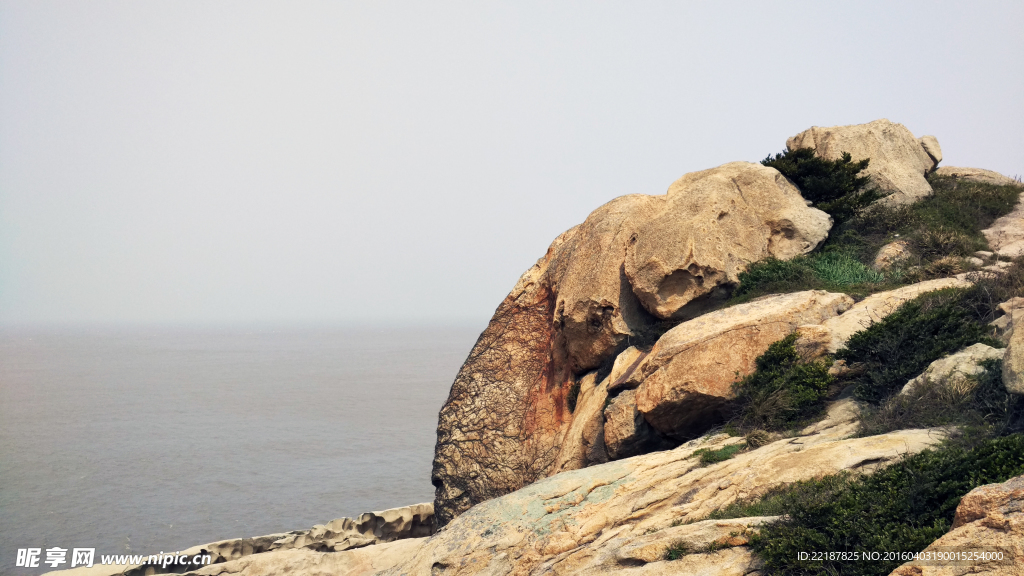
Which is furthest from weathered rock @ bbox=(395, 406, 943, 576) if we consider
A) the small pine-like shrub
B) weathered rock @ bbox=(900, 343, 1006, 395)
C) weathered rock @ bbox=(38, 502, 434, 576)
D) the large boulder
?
the small pine-like shrub

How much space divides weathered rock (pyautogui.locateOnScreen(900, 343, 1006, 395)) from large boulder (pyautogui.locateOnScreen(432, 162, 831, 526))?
591 centimetres

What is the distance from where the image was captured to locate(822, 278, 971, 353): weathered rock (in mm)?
12188

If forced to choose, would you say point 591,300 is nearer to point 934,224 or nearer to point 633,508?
point 633,508

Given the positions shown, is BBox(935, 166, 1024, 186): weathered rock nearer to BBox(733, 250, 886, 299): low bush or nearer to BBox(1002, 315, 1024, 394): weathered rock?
BBox(733, 250, 886, 299): low bush

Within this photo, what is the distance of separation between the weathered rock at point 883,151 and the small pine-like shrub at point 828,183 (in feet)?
5.53

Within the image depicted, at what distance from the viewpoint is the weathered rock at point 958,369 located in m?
9.32

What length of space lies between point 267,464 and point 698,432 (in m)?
34.6

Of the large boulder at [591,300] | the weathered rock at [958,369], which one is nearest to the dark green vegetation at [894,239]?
the large boulder at [591,300]

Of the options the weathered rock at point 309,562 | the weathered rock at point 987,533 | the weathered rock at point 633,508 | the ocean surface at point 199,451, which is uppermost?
the weathered rock at point 987,533

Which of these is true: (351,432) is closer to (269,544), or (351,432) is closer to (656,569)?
(269,544)

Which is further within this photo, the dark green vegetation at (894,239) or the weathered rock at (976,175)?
the weathered rock at (976,175)

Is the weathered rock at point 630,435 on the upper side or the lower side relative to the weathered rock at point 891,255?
lower

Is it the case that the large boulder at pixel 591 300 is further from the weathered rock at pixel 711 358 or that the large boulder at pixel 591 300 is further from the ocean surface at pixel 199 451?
the ocean surface at pixel 199 451

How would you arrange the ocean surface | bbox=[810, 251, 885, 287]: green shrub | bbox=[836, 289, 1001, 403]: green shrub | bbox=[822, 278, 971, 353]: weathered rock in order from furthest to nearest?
the ocean surface → bbox=[810, 251, 885, 287]: green shrub → bbox=[822, 278, 971, 353]: weathered rock → bbox=[836, 289, 1001, 403]: green shrub
